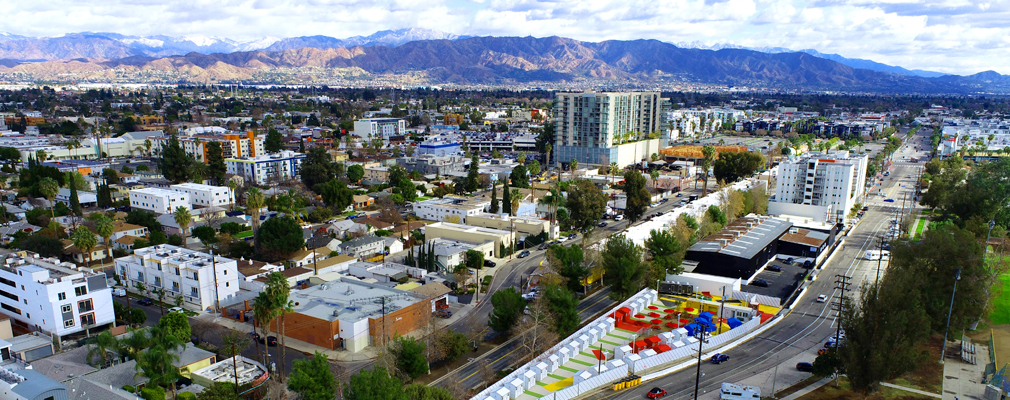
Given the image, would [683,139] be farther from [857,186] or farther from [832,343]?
[832,343]

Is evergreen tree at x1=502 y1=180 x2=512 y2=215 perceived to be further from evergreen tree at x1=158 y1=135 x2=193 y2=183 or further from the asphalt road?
evergreen tree at x1=158 y1=135 x2=193 y2=183

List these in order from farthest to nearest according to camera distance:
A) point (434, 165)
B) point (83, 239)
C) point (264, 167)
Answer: point (434, 165)
point (264, 167)
point (83, 239)

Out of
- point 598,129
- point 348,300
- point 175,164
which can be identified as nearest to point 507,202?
point 348,300

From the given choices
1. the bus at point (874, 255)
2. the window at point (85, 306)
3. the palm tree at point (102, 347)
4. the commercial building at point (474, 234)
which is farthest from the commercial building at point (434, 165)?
the palm tree at point (102, 347)

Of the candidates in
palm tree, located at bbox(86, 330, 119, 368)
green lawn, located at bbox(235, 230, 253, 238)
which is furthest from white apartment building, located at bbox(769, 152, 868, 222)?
palm tree, located at bbox(86, 330, 119, 368)

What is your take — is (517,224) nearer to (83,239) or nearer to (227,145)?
(83,239)

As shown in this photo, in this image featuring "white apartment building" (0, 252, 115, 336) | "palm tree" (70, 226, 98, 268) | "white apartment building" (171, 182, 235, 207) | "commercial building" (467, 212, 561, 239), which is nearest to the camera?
"white apartment building" (0, 252, 115, 336)

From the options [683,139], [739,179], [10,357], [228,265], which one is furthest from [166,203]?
[683,139]
